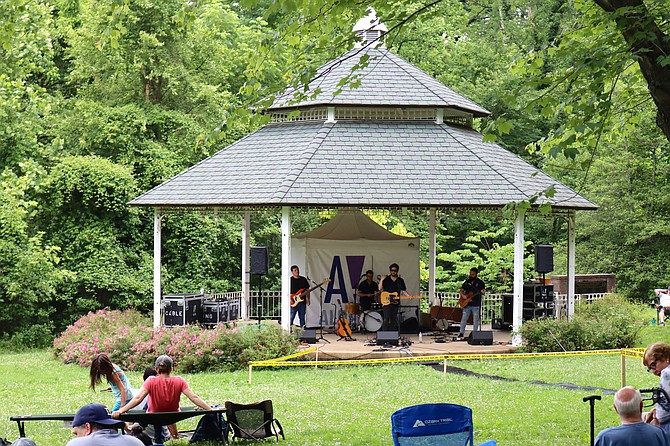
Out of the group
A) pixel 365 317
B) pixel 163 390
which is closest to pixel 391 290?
pixel 365 317

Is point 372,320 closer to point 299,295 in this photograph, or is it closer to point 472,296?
point 299,295

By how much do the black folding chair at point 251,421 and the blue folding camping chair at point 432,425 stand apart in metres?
2.50

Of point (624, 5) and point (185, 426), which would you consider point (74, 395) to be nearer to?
point (185, 426)

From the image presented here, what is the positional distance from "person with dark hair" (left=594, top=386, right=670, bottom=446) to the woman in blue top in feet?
18.1

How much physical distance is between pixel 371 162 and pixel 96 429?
15.1m

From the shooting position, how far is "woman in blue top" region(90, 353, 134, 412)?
10609 mm

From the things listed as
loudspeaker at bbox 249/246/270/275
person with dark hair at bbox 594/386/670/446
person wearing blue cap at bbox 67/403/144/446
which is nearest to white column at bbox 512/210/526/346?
loudspeaker at bbox 249/246/270/275

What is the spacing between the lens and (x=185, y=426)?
1294 centimetres

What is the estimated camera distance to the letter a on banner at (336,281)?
23.9m

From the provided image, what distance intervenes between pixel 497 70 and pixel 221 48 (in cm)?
1195

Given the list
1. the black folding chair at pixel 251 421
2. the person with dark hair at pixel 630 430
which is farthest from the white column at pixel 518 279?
the person with dark hair at pixel 630 430

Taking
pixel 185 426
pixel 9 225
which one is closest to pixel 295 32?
pixel 185 426

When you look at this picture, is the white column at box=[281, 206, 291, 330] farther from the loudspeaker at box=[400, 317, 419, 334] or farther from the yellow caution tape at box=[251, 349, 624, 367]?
the loudspeaker at box=[400, 317, 419, 334]

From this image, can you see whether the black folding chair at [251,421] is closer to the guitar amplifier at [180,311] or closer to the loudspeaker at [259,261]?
the loudspeaker at [259,261]
